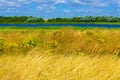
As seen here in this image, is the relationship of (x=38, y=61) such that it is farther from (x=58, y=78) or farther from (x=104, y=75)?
(x=104, y=75)

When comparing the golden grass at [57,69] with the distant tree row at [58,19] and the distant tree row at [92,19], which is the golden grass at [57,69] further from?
the distant tree row at [92,19]

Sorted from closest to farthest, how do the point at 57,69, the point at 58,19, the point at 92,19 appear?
the point at 57,69
the point at 92,19
the point at 58,19

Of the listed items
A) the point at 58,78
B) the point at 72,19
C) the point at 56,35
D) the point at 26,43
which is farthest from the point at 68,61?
the point at 72,19

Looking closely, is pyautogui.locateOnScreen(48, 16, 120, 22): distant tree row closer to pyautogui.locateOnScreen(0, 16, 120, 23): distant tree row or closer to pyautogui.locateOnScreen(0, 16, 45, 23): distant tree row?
pyautogui.locateOnScreen(0, 16, 120, 23): distant tree row

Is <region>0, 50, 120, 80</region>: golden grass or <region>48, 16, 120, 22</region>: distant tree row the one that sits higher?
<region>0, 50, 120, 80</region>: golden grass

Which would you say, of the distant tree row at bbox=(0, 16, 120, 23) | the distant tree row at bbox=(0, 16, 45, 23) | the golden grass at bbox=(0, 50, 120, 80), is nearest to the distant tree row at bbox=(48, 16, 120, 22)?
the distant tree row at bbox=(0, 16, 120, 23)

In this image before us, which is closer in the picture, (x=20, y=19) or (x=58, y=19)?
(x=20, y=19)

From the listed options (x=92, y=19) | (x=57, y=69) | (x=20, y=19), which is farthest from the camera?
(x=20, y=19)

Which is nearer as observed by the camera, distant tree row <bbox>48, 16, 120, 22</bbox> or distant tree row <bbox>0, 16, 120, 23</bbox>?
distant tree row <bbox>0, 16, 120, 23</bbox>

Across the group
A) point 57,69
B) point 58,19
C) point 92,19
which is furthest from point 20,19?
point 57,69

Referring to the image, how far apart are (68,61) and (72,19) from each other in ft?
→ 294

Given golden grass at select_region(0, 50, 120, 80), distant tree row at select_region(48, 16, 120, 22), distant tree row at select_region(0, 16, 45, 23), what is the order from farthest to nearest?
1. distant tree row at select_region(48, 16, 120, 22)
2. distant tree row at select_region(0, 16, 45, 23)
3. golden grass at select_region(0, 50, 120, 80)

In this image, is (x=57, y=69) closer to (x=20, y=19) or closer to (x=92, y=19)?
(x=92, y=19)

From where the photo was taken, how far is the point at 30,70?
6180 millimetres
